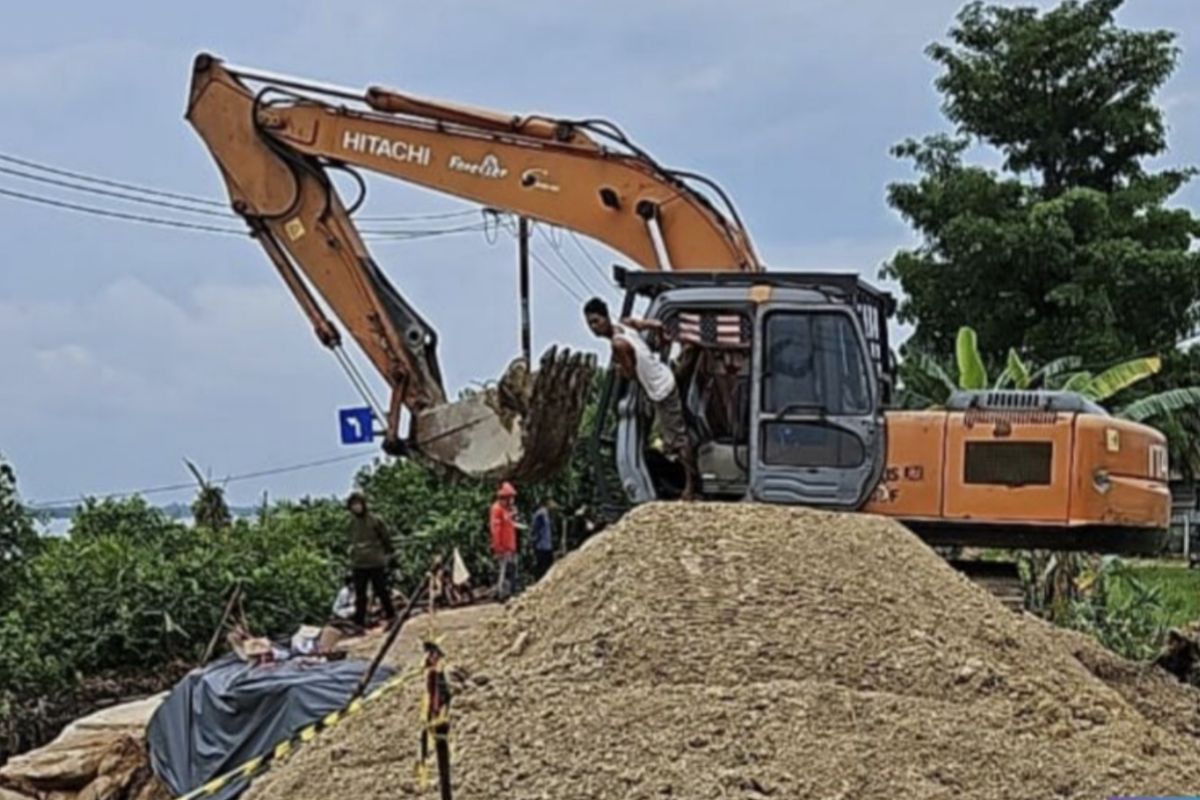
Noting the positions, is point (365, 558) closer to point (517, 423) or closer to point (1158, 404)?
point (517, 423)

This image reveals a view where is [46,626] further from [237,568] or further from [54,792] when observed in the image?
[54,792]

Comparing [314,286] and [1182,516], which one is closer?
[314,286]

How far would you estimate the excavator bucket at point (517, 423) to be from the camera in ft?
28.2

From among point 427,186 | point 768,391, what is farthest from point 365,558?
point 768,391

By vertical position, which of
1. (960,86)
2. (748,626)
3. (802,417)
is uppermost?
(960,86)

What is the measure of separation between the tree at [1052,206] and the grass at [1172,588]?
2733 mm

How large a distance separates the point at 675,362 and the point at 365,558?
19.5ft

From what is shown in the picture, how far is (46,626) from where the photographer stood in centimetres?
1252

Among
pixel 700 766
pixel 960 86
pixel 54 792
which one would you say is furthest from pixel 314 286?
pixel 960 86

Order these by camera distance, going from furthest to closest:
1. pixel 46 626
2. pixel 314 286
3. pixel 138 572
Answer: pixel 138 572, pixel 46 626, pixel 314 286

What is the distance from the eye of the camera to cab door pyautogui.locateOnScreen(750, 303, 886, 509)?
7.73 m

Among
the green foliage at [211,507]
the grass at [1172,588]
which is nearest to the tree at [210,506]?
the green foliage at [211,507]

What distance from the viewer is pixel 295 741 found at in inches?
268

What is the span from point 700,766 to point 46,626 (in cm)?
905
